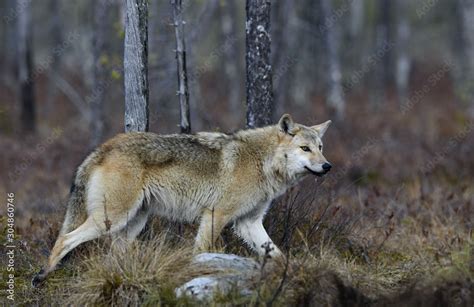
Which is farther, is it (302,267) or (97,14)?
(97,14)

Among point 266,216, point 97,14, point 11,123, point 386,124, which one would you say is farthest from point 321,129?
point 11,123

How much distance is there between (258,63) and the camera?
941cm

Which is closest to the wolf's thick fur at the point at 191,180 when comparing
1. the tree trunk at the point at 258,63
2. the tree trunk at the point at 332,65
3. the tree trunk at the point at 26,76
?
the tree trunk at the point at 258,63

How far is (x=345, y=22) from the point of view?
3872 cm

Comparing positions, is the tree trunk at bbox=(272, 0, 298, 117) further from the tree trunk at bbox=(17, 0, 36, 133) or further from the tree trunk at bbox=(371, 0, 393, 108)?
the tree trunk at bbox=(17, 0, 36, 133)

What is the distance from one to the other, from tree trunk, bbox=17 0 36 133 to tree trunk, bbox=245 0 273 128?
14.1 m

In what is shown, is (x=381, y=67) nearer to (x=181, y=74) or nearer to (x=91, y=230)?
(x=181, y=74)

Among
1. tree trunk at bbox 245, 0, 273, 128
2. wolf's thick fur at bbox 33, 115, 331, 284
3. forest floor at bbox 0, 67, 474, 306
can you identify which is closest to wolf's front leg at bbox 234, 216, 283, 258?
wolf's thick fur at bbox 33, 115, 331, 284

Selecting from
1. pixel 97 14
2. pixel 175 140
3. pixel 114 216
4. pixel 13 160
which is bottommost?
pixel 13 160

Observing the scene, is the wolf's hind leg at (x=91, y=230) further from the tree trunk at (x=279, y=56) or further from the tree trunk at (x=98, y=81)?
the tree trunk at (x=279, y=56)

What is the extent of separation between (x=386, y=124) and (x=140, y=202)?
14.4 m

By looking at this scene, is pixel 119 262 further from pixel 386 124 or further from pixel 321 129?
pixel 386 124

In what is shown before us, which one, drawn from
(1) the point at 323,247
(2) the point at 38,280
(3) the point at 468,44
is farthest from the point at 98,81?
(3) the point at 468,44

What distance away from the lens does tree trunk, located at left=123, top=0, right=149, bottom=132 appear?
8.91 m
